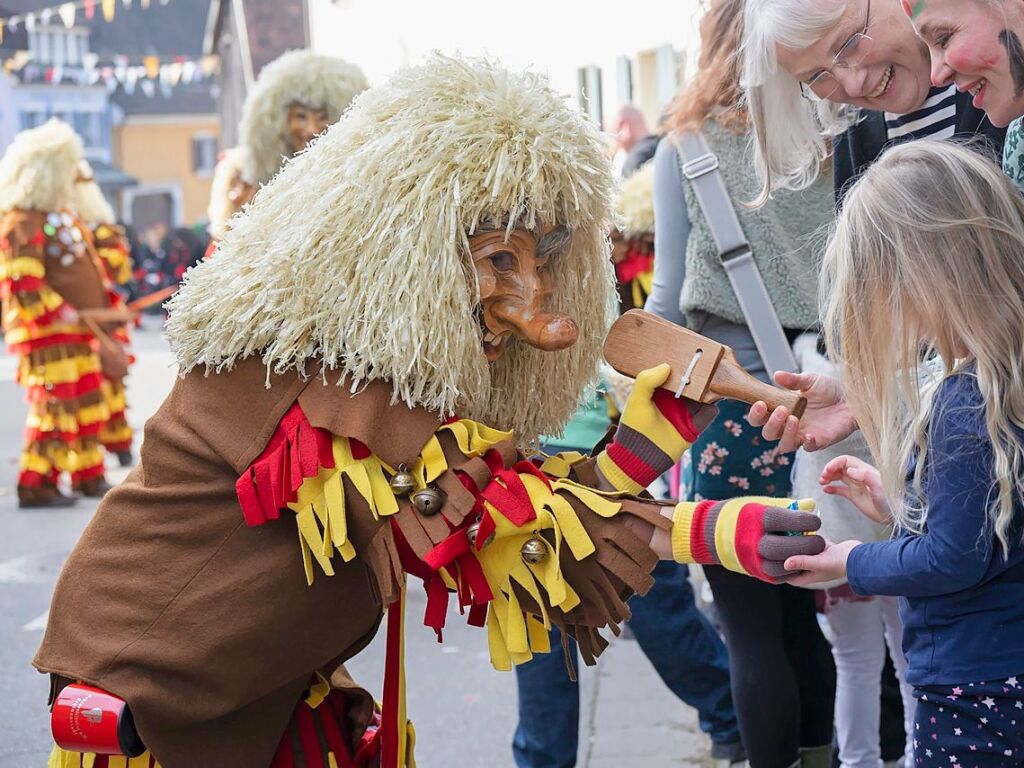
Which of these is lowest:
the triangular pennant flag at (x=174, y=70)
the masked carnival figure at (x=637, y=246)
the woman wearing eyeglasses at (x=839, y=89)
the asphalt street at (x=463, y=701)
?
the asphalt street at (x=463, y=701)

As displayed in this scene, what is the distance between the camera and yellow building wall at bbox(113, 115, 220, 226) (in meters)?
41.6

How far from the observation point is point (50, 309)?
23.6 feet

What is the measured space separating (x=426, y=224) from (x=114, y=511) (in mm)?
718

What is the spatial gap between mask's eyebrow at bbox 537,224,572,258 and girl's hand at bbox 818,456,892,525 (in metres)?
0.59

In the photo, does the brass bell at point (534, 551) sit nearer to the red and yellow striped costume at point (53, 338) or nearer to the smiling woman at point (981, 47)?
the smiling woman at point (981, 47)

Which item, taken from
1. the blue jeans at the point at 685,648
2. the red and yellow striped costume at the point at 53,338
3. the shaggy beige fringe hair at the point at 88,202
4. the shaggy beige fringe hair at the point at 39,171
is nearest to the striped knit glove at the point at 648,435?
the blue jeans at the point at 685,648

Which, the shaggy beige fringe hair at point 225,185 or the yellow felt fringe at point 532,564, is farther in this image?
the shaggy beige fringe hair at point 225,185

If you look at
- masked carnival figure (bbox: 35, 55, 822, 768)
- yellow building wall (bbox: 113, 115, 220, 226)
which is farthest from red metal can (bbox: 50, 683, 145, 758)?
yellow building wall (bbox: 113, 115, 220, 226)

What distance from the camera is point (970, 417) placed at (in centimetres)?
187

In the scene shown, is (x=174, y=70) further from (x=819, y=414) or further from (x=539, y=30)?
(x=819, y=414)

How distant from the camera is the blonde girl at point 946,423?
73.1 inches

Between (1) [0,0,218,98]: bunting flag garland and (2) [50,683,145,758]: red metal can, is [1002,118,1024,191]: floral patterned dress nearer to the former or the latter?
(2) [50,683,145,758]: red metal can

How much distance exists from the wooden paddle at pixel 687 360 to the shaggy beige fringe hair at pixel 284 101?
124 inches

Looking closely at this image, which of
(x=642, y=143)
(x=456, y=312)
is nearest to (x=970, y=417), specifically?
(x=456, y=312)
